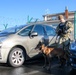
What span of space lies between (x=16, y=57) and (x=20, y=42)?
1.77ft

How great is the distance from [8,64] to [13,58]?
12.3 inches

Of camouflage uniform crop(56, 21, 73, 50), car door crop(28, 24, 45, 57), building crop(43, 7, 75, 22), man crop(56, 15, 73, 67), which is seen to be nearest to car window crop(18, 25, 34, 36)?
car door crop(28, 24, 45, 57)

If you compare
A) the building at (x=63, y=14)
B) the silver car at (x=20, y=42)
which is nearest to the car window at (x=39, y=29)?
the silver car at (x=20, y=42)

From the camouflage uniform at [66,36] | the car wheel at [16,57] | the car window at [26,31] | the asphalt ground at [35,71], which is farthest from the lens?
the car window at [26,31]

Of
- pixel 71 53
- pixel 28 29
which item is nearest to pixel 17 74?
pixel 71 53

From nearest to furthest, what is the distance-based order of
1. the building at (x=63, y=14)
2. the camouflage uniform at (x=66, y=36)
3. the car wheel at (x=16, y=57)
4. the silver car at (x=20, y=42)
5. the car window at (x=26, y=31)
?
the silver car at (x=20, y=42)
the car wheel at (x=16, y=57)
the camouflage uniform at (x=66, y=36)
the car window at (x=26, y=31)
the building at (x=63, y=14)

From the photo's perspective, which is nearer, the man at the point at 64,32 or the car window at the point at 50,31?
the man at the point at 64,32

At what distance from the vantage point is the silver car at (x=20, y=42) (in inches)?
303

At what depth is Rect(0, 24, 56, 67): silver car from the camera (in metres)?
7.70

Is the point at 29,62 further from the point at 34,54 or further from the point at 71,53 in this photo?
the point at 71,53

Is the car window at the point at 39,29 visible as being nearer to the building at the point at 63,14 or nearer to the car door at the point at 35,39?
the car door at the point at 35,39

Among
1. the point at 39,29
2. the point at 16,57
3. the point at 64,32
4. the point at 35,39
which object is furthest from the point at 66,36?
the point at 16,57

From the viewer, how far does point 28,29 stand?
28.4ft

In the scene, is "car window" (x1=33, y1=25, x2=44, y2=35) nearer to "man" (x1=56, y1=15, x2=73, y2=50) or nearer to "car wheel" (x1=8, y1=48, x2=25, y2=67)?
"man" (x1=56, y1=15, x2=73, y2=50)
